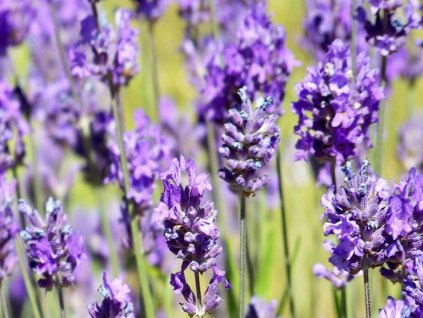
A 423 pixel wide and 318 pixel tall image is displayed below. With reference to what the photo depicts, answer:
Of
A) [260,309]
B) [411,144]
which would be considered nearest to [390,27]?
[260,309]

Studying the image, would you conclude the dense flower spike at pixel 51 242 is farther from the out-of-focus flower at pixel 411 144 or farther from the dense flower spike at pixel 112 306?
the out-of-focus flower at pixel 411 144

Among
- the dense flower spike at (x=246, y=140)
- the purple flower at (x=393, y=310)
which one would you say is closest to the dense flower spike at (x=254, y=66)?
the dense flower spike at (x=246, y=140)

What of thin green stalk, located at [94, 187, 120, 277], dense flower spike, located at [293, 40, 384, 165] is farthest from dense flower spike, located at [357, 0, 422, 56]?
thin green stalk, located at [94, 187, 120, 277]

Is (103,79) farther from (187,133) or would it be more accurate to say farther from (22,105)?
(187,133)

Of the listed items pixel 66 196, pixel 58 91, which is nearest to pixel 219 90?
pixel 58 91

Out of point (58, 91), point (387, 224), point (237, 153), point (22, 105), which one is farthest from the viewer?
point (58, 91)

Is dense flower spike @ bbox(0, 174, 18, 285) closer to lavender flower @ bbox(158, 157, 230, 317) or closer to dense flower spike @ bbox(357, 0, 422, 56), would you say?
lavender flower @ bbox(158, 157, 230, 317)

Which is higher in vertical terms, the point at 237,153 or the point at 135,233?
the point at 237,153
